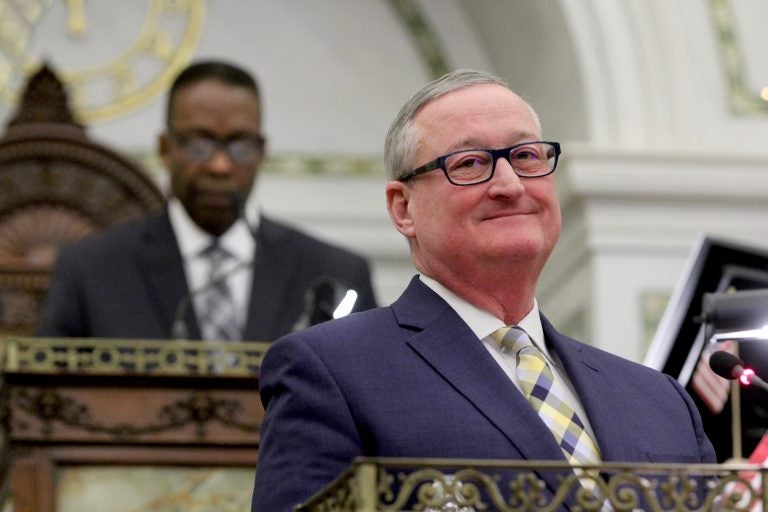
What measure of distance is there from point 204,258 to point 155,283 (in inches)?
9.1

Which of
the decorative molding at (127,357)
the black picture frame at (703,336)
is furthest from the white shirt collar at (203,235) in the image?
the black picture frame at (703,336)

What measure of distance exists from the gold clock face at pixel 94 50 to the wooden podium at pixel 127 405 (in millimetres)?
5181

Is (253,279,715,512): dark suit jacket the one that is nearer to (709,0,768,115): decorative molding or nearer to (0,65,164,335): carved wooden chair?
(0,65,164,335): carved wooden chair

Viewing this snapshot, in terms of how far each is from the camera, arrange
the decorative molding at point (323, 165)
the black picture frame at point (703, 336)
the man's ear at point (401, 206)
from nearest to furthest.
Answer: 1. the man's ear at point (401, 206)
2. the black picture frame at point (703, 336)
3. the decorative molding at point (323, 165)

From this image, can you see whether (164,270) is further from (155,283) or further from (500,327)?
(500,327)

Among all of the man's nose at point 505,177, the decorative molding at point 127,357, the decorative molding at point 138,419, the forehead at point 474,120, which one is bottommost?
the man's nose at point 505,177

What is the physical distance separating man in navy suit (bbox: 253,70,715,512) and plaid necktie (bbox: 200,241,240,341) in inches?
88.2

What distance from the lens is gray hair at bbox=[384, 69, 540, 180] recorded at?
2.71m

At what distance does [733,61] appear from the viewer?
8680 mm

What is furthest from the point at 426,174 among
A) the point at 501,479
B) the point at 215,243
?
the point at 215,243

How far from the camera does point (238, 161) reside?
208 inches

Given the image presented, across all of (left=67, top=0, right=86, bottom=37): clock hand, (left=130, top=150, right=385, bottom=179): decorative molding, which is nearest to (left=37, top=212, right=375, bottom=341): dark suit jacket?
(left=130, top=150, right=385, bottom=179): decorative molding

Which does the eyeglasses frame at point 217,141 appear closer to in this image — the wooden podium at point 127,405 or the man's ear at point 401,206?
the wooden podium at point 127,405

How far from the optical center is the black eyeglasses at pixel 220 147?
529 cm
